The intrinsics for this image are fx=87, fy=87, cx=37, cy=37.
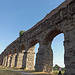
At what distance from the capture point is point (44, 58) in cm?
1055

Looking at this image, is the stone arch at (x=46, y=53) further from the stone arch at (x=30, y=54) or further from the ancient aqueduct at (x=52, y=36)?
the stone arch at (x=30, y=54)

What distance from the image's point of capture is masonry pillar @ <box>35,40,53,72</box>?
10.3m

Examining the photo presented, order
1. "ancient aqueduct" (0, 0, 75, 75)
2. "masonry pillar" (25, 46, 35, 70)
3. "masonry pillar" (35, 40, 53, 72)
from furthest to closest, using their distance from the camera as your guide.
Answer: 1. "masonry pillar" (25, 46, 35, 70)
2. "masonry pillar" (35, 40, 53, 72)
3. "ancient aqueduct" (0, 0, 75, 75)

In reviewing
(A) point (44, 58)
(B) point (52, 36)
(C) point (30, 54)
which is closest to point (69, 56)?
(A) point (44, 58)

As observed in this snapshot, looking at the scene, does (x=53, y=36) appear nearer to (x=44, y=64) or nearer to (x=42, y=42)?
(x=42, y=42)

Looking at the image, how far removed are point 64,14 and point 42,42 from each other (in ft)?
14.3

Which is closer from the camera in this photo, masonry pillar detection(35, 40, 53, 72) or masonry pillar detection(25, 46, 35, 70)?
masonry pillar detection(35, 40, 53, 72)

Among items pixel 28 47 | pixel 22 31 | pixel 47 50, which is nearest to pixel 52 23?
pixel 47 50

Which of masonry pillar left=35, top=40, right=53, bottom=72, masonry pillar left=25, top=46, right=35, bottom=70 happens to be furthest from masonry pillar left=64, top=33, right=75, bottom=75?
masonry pillar left=25, top=46, right=35, bottom=70

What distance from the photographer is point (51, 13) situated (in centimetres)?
1071

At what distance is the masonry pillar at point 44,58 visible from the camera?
33.7ft

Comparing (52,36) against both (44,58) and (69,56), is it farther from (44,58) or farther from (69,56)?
(69,56)

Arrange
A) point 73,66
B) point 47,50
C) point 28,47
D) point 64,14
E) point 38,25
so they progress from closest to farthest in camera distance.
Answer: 1. point 73,66
2. point 64,14
3. point 47,50
4. point 38,25
5. point 28,47

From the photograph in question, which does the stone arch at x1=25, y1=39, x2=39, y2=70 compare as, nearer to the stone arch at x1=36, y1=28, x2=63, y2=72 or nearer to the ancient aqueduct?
the ancient aqueduct
